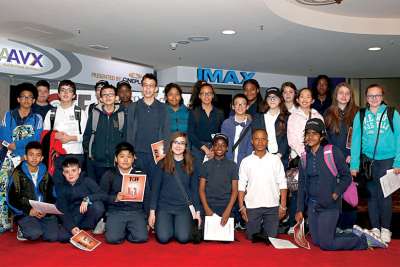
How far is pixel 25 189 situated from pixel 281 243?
2.91 meters

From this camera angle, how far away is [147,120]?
4902 millimetres

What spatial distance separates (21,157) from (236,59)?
668 centimetres

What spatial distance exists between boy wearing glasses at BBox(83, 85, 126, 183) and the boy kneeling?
0.23 metres

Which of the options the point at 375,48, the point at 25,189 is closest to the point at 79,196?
the point at 25,189

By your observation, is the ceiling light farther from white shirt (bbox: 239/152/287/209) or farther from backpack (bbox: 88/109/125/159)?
backpack (bbox: 88/109/125/159)

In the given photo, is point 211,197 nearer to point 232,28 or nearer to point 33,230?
point 33,230

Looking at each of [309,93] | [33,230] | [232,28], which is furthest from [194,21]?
[33,230]

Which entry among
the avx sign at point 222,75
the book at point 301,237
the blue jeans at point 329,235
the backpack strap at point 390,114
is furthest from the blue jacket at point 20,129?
the avx sign at point 222,75

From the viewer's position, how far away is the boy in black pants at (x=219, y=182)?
471cm

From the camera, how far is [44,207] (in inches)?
175

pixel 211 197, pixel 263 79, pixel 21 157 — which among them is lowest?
pixel 211 197

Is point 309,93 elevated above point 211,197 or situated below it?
above

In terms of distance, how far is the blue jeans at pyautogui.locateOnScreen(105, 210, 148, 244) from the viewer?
441cm

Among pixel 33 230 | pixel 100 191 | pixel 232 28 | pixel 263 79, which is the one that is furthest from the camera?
pixel 263 79
